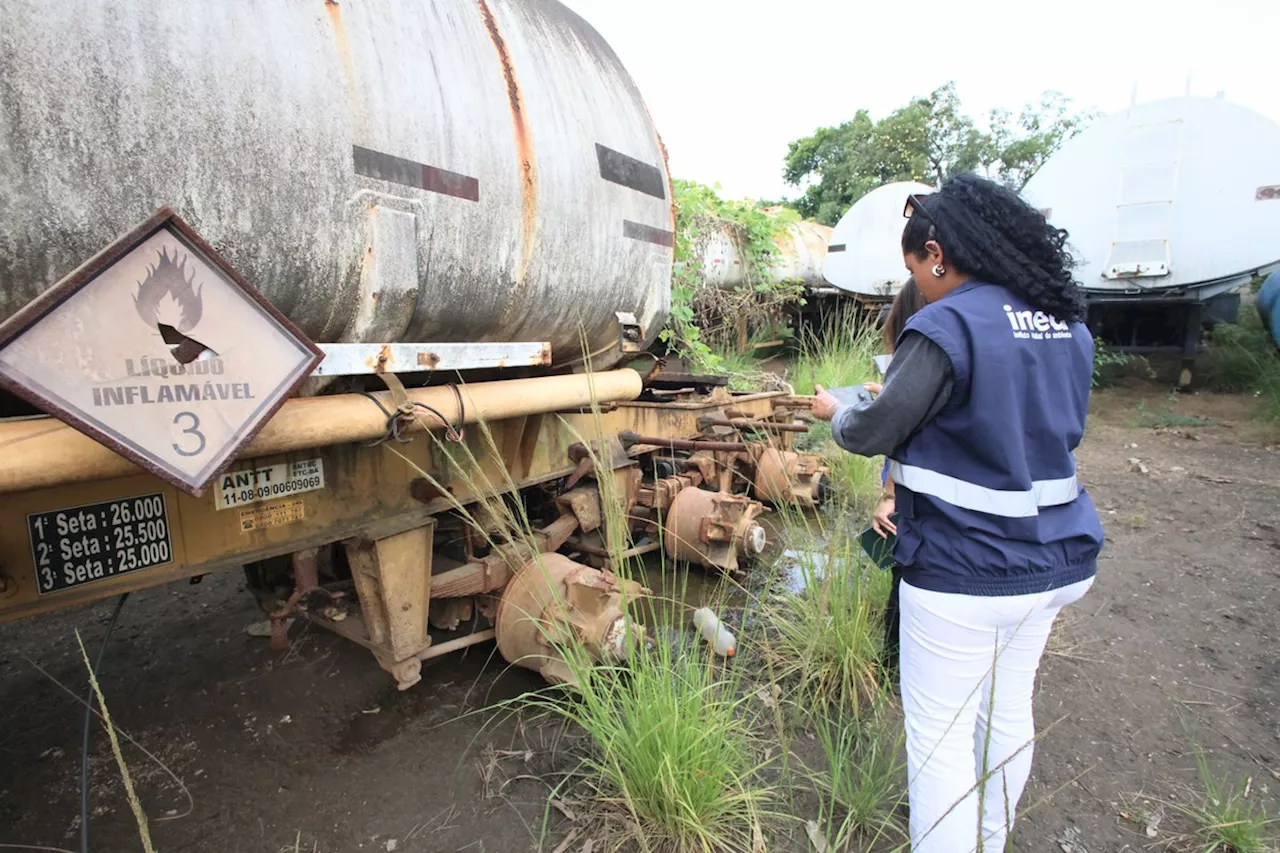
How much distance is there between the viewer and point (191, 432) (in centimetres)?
137

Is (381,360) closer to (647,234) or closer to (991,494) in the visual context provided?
(647,234)

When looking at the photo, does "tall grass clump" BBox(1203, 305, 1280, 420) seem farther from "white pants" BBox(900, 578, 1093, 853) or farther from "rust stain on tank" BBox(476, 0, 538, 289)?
"rust stain on tank" BBox(476, 0, 538, 289)

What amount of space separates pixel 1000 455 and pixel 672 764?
1185mm

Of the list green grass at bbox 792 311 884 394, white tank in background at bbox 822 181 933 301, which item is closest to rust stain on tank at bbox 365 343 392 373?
green grass at bbox 792 311 884 394

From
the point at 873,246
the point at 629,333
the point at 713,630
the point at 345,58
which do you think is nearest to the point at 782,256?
the point at 873,246

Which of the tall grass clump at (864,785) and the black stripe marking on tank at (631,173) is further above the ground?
the black stripe marking on tank at (631,173)

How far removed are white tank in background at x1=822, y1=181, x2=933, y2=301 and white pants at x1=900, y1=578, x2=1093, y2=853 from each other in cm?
934

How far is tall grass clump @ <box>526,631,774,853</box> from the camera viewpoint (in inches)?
75.7

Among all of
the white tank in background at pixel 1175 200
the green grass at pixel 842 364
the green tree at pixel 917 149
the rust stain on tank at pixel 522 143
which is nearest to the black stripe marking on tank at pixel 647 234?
the rust stain on tank at pixel 522 143

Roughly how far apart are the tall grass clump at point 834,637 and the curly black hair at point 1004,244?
119 cm

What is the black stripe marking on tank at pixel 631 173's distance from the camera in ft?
8.66

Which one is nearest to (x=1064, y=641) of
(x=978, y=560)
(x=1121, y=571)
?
(x=1121, y=571)

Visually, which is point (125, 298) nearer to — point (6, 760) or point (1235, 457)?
point (6, 760)

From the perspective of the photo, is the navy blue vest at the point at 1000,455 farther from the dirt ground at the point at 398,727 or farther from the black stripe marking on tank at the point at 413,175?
the black stripe marking on tank at the point at 413,175
